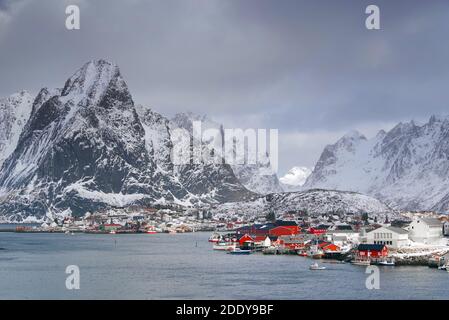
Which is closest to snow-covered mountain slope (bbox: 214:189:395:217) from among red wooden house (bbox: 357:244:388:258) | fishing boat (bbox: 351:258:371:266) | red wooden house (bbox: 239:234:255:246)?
red wooden house (bbox: 239:234:255:246)

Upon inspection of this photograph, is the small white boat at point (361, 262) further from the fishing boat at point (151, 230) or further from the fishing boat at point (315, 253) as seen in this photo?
the fishing boat at point (151, 230)

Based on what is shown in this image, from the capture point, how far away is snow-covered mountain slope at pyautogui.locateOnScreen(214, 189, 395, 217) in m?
132

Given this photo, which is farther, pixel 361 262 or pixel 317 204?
pixel 317 204

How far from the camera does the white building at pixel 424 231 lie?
54.8 meters

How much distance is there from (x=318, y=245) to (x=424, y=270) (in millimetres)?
16333

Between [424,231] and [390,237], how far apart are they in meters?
5.58

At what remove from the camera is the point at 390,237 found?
5097 cm

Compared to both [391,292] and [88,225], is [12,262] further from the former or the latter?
[88,225]

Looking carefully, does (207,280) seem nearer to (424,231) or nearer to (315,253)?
(315,253)

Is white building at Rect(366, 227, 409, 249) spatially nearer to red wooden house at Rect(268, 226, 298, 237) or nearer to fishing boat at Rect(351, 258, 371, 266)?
fishing boat at Rect(351, 258, 371, 266)

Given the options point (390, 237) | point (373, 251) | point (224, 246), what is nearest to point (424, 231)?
point (390, 237)

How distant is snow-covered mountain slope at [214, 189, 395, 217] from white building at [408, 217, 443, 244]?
234 ft
